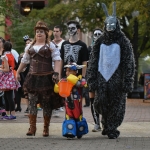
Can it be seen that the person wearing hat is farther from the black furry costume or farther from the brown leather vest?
the black furry costume

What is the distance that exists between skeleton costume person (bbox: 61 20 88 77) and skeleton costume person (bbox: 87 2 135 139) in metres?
0.72

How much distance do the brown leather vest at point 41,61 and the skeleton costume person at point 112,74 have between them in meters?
0.70

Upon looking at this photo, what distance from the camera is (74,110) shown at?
9000 millimetres

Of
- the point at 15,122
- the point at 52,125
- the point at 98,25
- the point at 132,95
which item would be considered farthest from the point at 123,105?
the point at 98,25

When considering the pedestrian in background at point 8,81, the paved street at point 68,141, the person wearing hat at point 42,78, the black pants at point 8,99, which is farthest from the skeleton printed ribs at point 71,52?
the black pants at point 8,99

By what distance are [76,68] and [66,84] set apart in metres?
0.42

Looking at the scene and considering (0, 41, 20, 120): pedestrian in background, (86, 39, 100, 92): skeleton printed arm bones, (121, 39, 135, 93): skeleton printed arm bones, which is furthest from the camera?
(0, 41, 20, 120): pedestrian in background

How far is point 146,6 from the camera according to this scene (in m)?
20.8

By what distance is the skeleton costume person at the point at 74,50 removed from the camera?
381 inches

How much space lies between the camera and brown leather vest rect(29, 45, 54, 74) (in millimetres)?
9102

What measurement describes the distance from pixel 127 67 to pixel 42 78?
4.58 feet

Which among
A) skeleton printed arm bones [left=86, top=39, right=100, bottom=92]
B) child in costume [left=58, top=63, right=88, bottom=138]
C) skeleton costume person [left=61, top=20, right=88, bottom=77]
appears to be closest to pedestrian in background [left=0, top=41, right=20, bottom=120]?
skeleton costume person [left=61, top=20, right=88, bottom=77]

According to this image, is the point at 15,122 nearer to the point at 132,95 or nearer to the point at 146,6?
the point at 146,6

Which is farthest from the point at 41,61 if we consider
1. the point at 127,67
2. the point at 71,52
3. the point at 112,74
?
the point at 127,67
